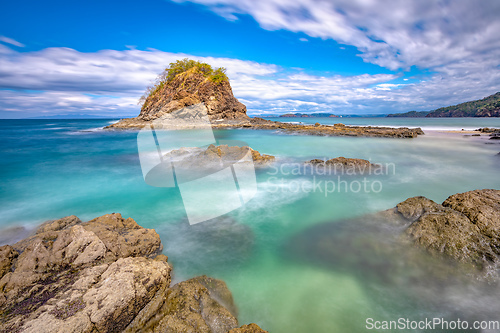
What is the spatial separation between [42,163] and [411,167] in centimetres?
2225

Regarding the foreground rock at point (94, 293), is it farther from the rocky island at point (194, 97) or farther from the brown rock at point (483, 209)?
the rocky island at point (194, 97)

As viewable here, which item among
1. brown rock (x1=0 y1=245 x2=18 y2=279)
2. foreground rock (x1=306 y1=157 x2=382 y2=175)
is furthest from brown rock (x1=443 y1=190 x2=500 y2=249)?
brown rock (x1=0 y1=245 x2=18 y2=279)

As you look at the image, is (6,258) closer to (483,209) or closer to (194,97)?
(483,209)

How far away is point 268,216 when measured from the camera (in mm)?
6715

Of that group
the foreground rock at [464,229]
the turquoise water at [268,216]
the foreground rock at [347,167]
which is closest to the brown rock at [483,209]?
the foreground rock at [464,229]

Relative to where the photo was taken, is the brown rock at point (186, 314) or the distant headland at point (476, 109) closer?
the brown rock at point (186, 314)

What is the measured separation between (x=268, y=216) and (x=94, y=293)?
4.62 m

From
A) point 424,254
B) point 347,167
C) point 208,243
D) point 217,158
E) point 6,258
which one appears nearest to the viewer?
point 6,258

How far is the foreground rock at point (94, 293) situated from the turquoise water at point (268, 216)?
2.56 feet

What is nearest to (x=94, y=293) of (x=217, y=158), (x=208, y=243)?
(x=208, y=243)

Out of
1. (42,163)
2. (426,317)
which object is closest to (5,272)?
(426,317)

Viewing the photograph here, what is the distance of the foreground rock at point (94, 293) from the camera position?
101 inches

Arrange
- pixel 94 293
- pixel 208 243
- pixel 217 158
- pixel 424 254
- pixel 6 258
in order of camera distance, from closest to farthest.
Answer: pixel 94 293, pixel 6 258, pixel 424 254, pixel 208 243, pixel 217 158

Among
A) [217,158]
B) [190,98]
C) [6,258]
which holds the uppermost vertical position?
[190,98]
